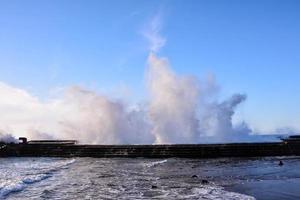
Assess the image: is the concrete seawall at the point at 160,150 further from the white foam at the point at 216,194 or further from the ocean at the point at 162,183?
the white foam at the point at 216,194

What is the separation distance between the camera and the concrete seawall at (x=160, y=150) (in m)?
47.4

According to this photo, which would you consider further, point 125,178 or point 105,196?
point 125,178

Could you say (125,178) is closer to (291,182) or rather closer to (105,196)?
(105,196)

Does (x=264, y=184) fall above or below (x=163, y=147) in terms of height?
below

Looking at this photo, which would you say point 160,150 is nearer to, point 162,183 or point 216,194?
point 162,183

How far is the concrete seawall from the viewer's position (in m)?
47.4

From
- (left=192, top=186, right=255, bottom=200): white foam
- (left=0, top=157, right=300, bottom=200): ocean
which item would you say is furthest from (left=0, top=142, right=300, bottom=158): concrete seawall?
(left=192, top=186, right=255, bottom=200): white foam

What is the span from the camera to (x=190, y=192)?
22.3 meters

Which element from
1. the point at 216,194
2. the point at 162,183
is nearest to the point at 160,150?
the point at 162,183

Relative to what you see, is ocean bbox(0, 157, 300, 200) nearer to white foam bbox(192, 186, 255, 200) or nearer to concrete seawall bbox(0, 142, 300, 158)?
white foam bbox(192, 186, 255, 200)

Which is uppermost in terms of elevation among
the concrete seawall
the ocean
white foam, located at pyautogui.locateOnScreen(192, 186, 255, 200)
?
the concrete seawall

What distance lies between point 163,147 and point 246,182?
2411 cm

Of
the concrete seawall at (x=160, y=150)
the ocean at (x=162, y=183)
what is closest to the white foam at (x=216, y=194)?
the ocean at (x=162, y=183)

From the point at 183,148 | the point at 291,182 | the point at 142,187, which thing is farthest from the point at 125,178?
the point at 183,148
